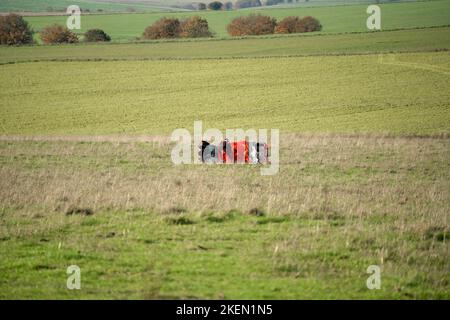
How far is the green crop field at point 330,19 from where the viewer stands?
80.3m

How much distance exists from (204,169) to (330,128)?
18159 millimetres

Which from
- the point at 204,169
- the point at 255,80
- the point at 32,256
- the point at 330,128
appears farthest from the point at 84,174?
the point at 255,80

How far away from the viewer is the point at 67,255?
10.1m

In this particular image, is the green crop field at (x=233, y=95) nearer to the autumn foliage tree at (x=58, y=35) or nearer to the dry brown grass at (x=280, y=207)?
the dry brown grass at (x=280, y=207)

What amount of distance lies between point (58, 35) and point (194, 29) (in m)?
18.1

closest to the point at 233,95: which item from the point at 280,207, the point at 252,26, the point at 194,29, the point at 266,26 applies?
the point at 280,207

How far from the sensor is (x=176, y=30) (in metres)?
81.8

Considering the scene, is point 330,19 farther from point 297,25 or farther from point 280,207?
point 280,207

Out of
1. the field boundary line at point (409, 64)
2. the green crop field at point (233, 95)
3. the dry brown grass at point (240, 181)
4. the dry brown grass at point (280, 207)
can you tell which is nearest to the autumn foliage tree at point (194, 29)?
the green crop field at point (233, 95)

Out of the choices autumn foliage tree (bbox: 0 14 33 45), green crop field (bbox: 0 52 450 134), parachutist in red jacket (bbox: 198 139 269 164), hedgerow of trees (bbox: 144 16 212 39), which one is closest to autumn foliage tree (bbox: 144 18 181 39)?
hedgerow of trees (bbox: 144 16 212 39)

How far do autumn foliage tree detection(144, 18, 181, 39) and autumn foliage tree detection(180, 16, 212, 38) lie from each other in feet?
2.80

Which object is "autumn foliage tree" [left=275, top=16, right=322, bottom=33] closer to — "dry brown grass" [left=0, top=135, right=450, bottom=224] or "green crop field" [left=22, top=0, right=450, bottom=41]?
"green crop field" [left=22, top=0, right=450, bottom=41]

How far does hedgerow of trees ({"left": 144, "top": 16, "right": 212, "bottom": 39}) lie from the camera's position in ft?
266

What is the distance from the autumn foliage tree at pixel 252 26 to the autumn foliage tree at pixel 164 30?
23.7 feet
